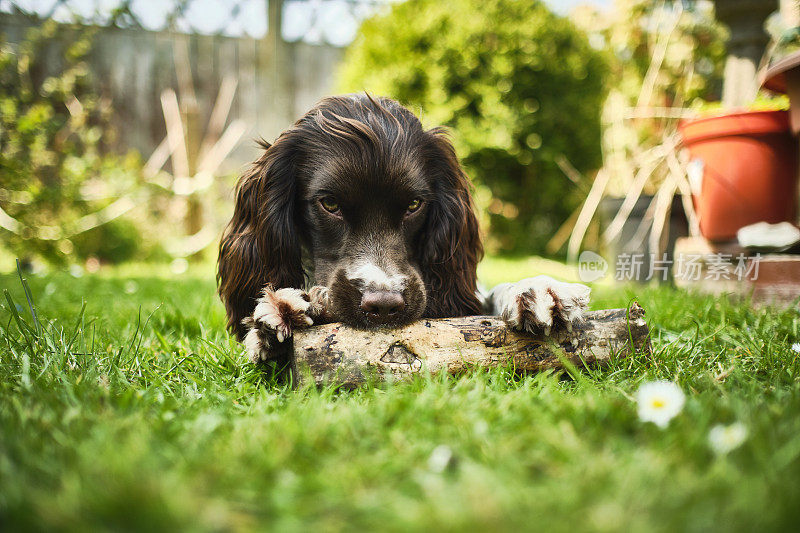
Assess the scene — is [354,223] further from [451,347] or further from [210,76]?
[210,76]

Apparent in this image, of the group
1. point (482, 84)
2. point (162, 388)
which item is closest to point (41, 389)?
point (162, 388)

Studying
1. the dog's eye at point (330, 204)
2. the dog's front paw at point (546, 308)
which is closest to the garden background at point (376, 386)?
the dog's front paw at point (546, 308)

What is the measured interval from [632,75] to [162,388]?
8.86 meters

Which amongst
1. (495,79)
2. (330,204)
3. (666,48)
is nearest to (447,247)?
(330,204)

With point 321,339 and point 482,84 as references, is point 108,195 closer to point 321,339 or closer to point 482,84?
point 482,84

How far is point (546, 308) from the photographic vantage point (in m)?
1.92

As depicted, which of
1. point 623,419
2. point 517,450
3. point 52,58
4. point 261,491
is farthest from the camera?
point 52,58

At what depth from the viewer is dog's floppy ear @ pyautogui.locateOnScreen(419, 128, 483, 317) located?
2670mm

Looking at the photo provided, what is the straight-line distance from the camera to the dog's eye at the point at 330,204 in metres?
2.49

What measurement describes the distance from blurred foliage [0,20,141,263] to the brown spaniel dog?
4742 mm

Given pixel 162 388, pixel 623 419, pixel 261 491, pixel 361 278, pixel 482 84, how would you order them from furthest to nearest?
1. pixel 482 84
2. pixel 361 278
3. pixel 162 388
4. pixel 623 419
5. pixel 261 491

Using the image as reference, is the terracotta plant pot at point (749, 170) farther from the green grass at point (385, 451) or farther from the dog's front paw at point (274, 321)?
the dog's front paw at point (274, 321)

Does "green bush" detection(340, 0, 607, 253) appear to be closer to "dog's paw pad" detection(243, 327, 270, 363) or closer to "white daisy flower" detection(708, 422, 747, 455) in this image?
"dog's paw pad" detection(243, 327, 270, 363)

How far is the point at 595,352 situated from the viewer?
2.00 m
